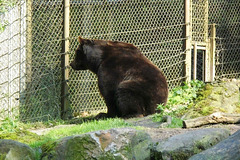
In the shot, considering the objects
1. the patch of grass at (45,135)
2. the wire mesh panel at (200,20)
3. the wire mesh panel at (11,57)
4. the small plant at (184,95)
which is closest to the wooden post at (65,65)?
the wire mesh panel at (11,57)

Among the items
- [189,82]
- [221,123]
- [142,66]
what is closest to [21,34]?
[142,66]

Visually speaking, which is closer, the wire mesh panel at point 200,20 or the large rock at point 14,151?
the large rock at point 14,151

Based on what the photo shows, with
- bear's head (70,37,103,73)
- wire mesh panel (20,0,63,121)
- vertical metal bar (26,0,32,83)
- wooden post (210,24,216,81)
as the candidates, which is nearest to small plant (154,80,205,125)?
wooden post (210,24,216,81)

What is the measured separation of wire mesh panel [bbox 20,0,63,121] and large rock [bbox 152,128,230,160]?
21.0ft

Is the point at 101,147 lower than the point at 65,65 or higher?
lower

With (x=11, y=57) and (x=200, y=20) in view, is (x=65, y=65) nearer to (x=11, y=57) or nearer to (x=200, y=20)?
(x=11, y=57)

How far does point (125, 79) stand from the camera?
10320mm

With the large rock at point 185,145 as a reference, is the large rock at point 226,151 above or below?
above

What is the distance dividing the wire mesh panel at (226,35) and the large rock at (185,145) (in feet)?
27.7

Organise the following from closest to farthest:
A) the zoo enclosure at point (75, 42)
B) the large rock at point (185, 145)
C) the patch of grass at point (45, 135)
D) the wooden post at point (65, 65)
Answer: the large rock at point (185, 145) < the patch of grass at point (45, 135) < the zoo enclosure at point (75, 42) < the wooden post at point (65, 65)

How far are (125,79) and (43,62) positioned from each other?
2.55 meters

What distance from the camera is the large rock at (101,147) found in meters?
5.27

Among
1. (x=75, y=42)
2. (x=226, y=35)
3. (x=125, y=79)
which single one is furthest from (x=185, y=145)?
(x=226, y=35)

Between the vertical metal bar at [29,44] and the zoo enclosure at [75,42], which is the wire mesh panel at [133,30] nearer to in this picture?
the zoo enclosure at [75,42]
